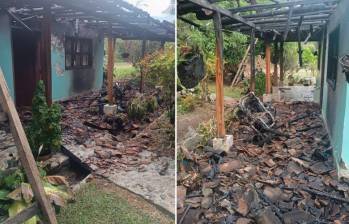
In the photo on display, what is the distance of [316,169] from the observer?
235 cm

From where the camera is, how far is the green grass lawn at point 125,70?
6.36ft

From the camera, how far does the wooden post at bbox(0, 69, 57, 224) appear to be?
1519 mm

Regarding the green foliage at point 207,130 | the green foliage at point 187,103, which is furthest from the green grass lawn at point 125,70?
the green foliage at point 207,130

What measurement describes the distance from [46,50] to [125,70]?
48 cm

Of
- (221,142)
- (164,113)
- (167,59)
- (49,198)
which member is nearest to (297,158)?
(221,142)

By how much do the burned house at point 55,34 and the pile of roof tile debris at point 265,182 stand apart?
76 centimetres

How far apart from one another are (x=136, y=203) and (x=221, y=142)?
39.3 inches

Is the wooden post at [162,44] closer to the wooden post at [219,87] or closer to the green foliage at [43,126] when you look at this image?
the green foliage at [43,126]

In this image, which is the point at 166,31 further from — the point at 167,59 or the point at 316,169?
the point at 316,169

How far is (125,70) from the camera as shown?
6.39 feet

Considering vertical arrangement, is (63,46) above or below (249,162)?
above

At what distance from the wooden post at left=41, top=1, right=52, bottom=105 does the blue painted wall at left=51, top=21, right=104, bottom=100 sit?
0.05 m

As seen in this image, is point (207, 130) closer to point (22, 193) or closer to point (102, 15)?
point (102, 15)

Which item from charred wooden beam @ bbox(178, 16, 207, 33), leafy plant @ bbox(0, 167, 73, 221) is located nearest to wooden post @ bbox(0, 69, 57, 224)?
leafy plant @ bbox(0, 167, 73, 221)
